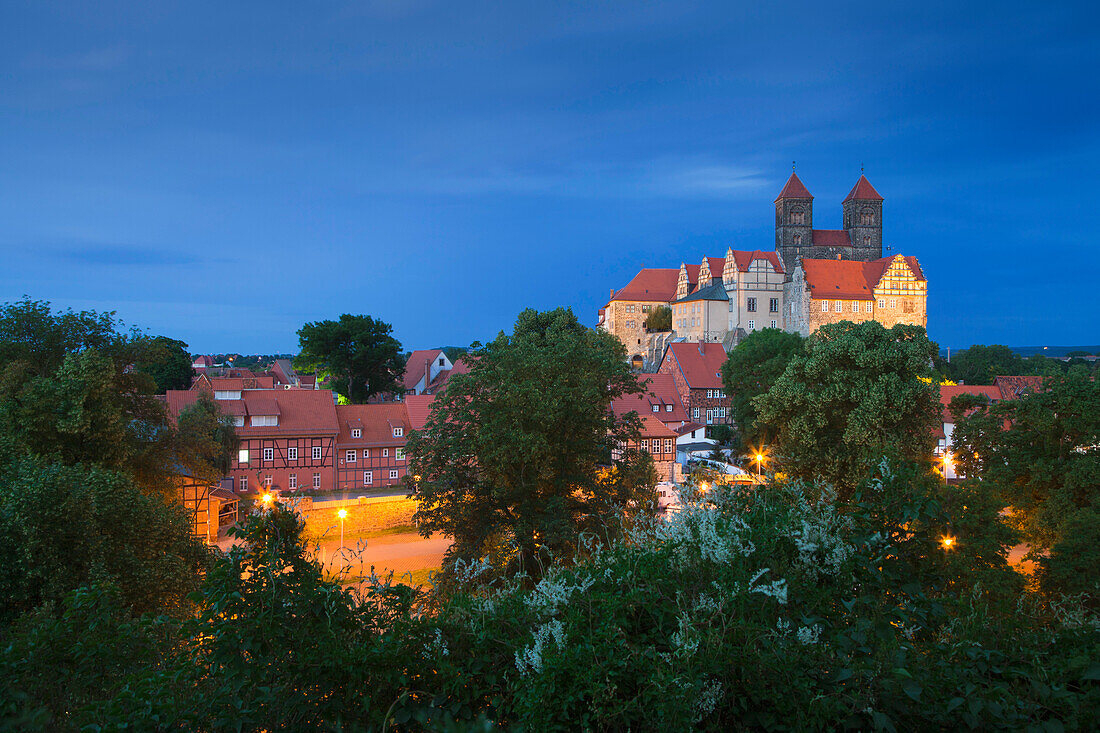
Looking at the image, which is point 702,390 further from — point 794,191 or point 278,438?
point 794,191

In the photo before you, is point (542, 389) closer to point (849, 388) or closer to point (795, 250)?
point (849, 388)

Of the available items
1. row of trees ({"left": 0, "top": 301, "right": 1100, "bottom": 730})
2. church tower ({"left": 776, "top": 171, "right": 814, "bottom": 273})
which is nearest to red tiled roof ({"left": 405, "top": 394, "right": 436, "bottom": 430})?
row of trees ({"left": 0, "top": 301, "right": 1100, "bottom": 730})

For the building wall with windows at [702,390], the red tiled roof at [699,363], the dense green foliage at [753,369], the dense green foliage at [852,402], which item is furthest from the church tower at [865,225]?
the dense green foliage at [852,402]

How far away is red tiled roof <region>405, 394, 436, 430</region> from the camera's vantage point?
32.3m

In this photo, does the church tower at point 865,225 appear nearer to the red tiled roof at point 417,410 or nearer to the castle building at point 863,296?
the castle building at point 863,296

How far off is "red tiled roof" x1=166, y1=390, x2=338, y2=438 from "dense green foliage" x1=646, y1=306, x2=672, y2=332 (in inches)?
2112

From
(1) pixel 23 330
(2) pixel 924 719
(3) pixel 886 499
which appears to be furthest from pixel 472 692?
(1) pixel 23 330

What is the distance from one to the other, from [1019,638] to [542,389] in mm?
13814

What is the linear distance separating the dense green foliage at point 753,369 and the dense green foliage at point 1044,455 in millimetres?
16730

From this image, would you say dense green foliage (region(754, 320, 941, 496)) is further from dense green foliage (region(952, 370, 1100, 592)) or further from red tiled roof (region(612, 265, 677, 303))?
red tiled roof (region(612, 265, 677, 303))

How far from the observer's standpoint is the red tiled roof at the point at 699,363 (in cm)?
4981

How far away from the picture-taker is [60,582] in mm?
10039

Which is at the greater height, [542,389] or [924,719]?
[542,389]

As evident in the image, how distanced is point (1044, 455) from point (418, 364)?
198 feet
